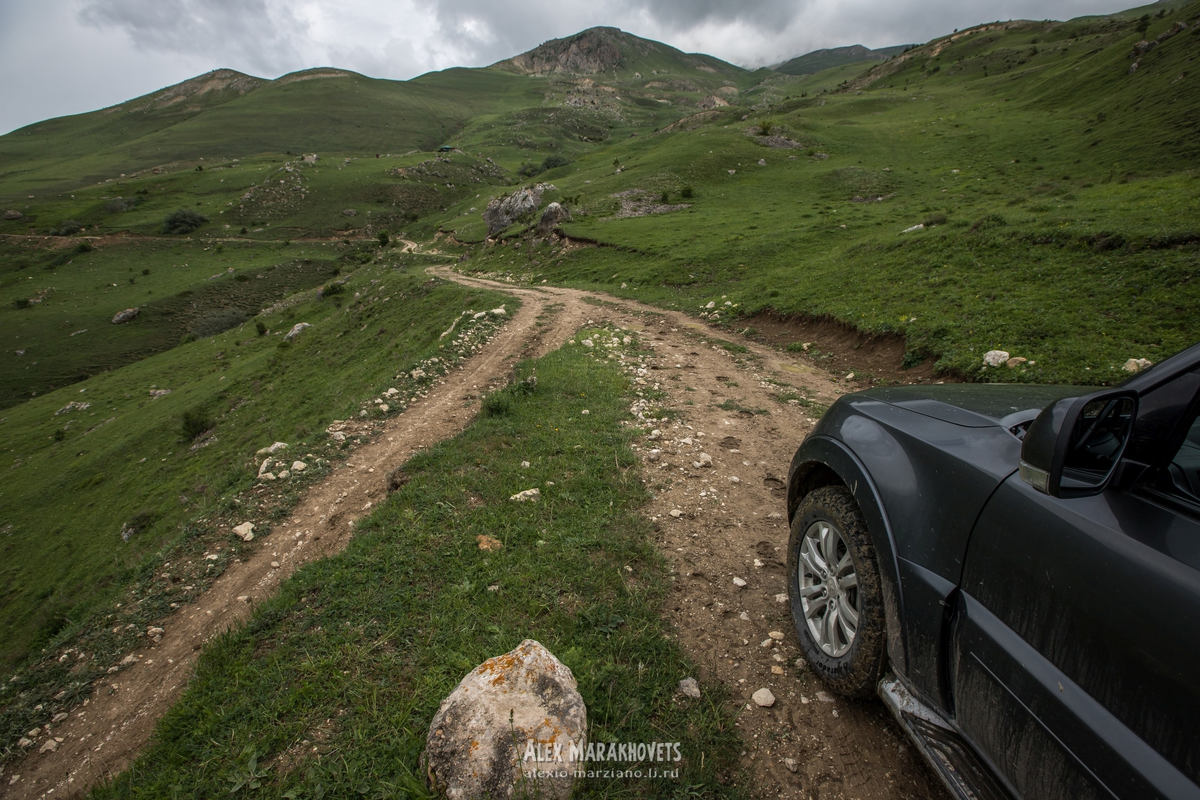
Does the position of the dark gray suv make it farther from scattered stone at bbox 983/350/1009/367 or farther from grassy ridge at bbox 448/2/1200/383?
grassy ridge at bbox 448/2/1200/383

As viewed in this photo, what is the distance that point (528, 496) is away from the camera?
5.98 m

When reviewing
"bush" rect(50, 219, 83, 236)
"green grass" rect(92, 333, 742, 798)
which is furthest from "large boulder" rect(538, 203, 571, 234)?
"bush" rect(50, 219, 83, 236)

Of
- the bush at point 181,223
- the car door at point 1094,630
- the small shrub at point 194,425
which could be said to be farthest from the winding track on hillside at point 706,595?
the bush at point 181,223

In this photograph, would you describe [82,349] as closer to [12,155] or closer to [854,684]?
[854,684]

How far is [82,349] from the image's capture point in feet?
154

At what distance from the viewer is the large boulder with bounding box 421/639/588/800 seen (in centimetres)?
263

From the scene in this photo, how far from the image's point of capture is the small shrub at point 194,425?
77.0 feet

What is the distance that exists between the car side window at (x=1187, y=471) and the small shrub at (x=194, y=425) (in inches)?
1228

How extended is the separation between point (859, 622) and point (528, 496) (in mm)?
3935

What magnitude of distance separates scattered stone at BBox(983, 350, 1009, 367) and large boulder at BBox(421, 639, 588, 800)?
34.4ft

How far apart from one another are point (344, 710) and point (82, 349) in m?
67.3

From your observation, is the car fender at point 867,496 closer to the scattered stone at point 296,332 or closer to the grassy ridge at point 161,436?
the grassy ridge at point 161,436

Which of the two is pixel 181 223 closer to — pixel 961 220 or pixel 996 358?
pixel 961 220

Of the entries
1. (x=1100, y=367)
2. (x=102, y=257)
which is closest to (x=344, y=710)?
(x=1100, y=367)
